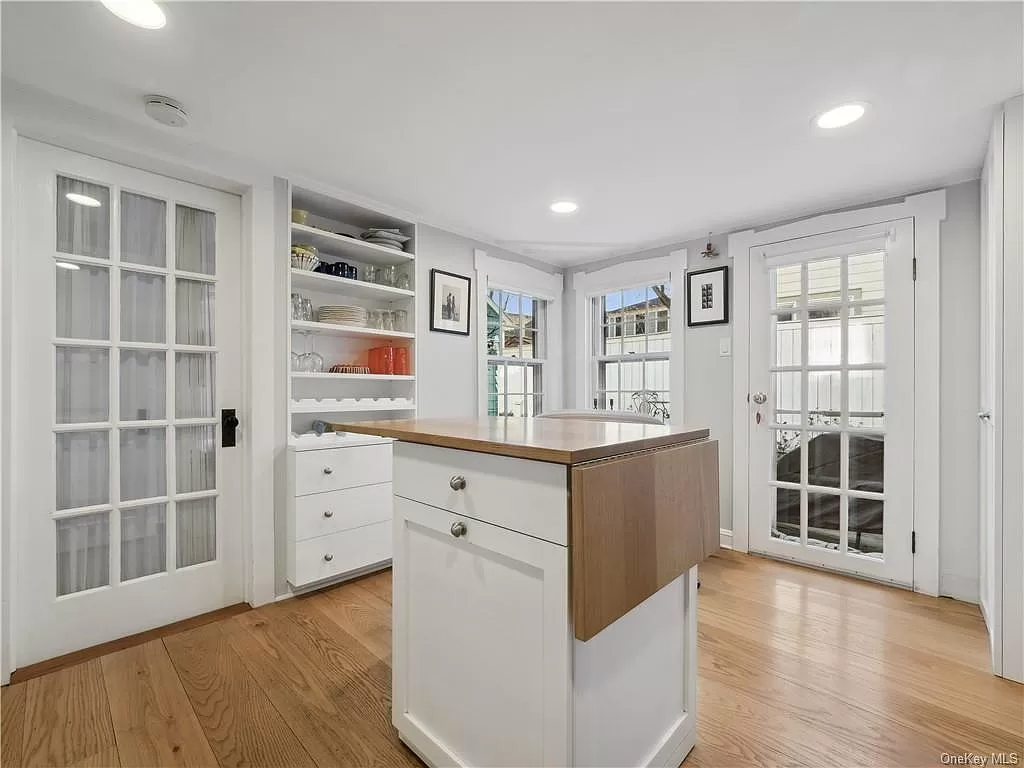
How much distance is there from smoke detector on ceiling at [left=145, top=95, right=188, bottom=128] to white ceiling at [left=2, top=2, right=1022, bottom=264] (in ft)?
0.13

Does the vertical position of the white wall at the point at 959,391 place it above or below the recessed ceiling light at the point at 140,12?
below

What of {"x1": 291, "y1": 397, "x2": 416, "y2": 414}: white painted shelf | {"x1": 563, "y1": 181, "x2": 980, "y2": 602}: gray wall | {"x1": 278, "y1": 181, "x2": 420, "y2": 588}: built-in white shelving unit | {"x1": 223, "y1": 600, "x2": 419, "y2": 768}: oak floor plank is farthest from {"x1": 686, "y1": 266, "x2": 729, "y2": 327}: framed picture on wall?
{"x1": 223, "y1": 600, "x2": 419, "y2": 768}: oak floor plank

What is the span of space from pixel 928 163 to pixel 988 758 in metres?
2.51

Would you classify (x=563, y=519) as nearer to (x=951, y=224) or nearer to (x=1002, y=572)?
(x=1002, y=572)

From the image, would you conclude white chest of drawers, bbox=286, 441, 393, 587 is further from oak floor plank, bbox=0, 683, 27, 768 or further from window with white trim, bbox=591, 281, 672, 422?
window with white trim, bbox=591, 281, 672, 422

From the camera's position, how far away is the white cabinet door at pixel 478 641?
0.99 meters

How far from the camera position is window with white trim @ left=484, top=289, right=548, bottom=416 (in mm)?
3881

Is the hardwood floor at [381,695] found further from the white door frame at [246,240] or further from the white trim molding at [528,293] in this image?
the white trim molding at [528,293]

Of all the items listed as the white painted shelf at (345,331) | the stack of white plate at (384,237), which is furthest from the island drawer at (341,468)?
the stack of white plate at (384,237)

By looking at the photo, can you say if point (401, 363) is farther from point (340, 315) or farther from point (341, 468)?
point (341, 468)

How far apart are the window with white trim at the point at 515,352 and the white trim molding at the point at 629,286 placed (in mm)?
319

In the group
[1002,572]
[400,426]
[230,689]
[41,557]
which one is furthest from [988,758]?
[41,557]

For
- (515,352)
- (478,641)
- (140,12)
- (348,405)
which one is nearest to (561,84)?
(140,12)

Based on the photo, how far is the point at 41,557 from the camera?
76.0 inches
